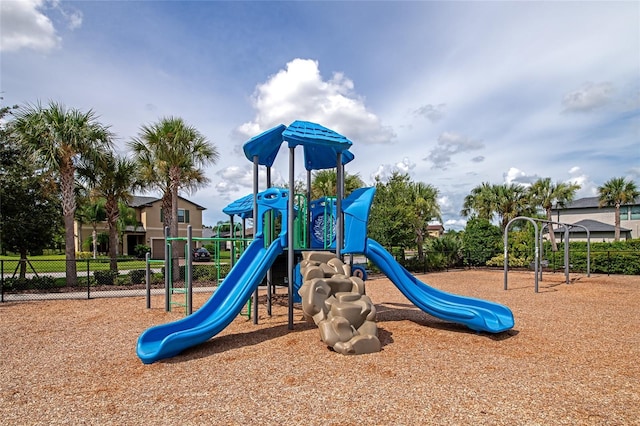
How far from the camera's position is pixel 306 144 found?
24.2 ft

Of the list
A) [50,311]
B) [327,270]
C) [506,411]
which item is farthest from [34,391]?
[50,311]

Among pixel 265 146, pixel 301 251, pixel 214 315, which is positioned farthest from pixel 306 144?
pixel 214 315

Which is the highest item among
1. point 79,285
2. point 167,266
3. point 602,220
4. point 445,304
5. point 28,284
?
point 602,220

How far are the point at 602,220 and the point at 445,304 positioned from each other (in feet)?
157

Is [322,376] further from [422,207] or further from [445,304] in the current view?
[422,207]

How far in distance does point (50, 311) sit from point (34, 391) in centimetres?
625

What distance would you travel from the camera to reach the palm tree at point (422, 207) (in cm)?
2309

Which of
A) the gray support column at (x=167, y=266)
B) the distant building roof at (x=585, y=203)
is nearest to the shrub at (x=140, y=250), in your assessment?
the gray support column at (x=167, y=266)

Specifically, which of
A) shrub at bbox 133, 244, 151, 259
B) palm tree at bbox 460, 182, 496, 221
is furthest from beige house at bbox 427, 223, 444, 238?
shrub at bbox 133, 244, 151, 259

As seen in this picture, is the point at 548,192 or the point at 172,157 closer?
the point at 172,157

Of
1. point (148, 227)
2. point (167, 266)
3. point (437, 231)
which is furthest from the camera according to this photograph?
point (437, 231)

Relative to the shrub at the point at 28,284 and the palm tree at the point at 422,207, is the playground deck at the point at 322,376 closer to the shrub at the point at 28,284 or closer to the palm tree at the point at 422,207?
the shrub at the point at 28,284

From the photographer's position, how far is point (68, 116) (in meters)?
14.6

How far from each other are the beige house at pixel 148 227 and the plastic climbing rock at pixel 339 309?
34548 mm
